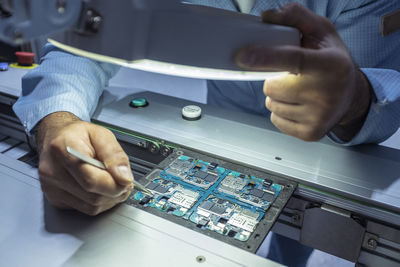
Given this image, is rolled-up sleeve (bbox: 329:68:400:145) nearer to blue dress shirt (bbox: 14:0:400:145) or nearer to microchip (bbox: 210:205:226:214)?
blue dress shirt (bbox: 14:0:400:145)

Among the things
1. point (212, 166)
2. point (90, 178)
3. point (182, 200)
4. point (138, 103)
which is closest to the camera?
point (90, 178)

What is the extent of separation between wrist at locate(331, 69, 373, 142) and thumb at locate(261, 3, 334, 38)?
1.33 feet

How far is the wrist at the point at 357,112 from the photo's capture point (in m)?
1.03

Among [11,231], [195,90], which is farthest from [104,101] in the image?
[195,90]

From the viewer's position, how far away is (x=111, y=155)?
894 mm

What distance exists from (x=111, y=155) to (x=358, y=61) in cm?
100

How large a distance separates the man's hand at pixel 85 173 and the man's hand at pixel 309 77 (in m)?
0.42

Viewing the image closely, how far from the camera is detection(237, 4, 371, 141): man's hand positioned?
0.55m

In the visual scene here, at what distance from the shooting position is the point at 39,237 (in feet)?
2.66

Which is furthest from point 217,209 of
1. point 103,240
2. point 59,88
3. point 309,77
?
point 59,88

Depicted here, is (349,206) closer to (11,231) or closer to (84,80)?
(11,231)

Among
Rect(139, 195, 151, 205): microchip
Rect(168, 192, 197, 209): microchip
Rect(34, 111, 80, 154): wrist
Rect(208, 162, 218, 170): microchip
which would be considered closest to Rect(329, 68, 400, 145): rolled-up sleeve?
Rect(208, 162, 218, 170): microchip

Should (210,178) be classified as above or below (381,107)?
below

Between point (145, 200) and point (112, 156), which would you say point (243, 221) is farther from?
point (112, 156)
